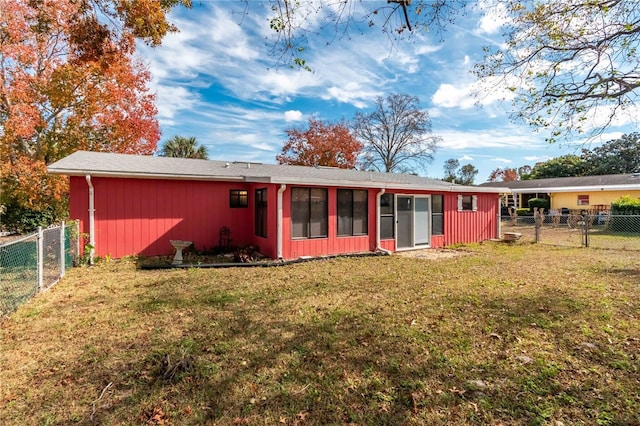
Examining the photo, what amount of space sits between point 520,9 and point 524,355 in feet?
19.3

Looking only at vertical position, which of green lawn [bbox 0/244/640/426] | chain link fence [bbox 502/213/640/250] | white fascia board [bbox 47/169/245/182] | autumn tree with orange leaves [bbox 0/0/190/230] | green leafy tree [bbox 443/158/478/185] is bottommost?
green lawn [bbox 0/244/640/426]

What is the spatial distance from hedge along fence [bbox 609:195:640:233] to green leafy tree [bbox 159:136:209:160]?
1103 inches

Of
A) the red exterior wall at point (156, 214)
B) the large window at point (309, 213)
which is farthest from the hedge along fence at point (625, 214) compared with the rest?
the red exterior wall at point (156, 214)

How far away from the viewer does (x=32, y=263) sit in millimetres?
6594

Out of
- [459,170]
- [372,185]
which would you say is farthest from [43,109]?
[459,170]

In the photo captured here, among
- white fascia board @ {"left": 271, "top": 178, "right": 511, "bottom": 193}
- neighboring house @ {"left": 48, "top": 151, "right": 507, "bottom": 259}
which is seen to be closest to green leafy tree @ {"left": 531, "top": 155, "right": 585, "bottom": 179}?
white fascia board @ {"left": 271, "top": 178, "right": 511, "bottom": 193}

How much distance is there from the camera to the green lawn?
99.6 inches

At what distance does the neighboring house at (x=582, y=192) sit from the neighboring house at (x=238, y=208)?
1234 centimetres

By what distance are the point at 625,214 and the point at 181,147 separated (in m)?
29.6

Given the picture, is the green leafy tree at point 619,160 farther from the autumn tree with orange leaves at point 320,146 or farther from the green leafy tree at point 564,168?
the autumn tree with orange leaves at point 320,146

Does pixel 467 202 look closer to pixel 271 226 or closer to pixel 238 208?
pixel 271 226

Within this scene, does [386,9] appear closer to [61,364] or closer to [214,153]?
[61,364]

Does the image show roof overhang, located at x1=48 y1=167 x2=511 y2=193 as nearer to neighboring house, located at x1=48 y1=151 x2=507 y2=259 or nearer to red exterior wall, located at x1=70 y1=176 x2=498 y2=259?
neighboring house, located at x1=48 y1=151 x2=507 y2=259

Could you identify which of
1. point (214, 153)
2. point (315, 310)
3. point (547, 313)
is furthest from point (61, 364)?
point (214, 153)
